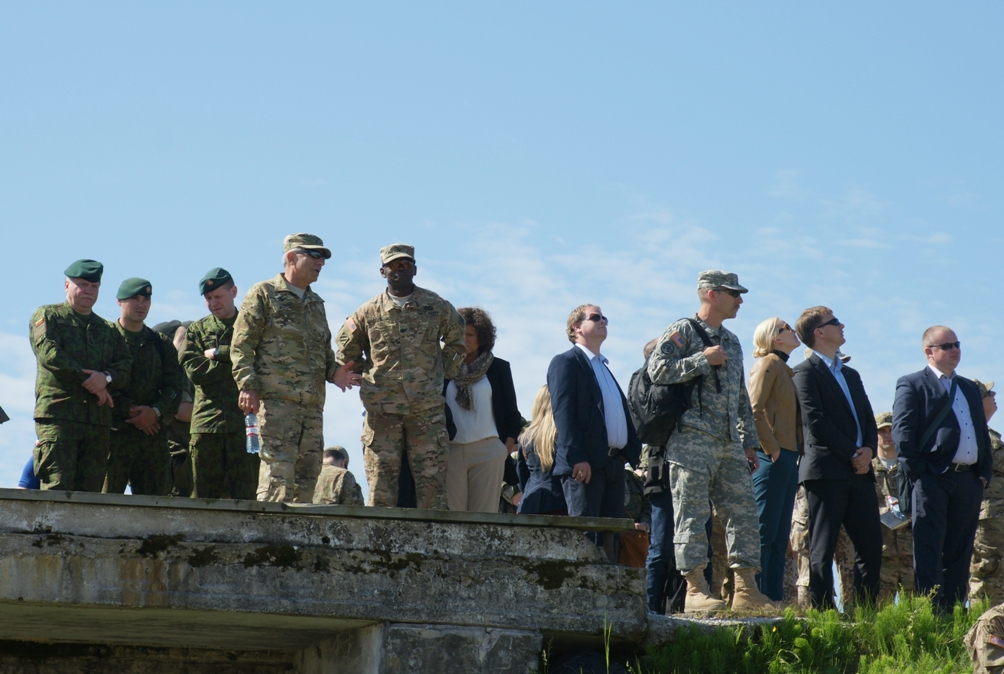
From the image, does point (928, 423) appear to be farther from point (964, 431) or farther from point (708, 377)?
point (708, 377)

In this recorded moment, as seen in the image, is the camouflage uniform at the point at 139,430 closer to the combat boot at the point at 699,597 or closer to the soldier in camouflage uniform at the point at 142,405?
the soldier in camouflage uniform at the point at 142,405

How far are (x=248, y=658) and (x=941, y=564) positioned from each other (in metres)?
4.62

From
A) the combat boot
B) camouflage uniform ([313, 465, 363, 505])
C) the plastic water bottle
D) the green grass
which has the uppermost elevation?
the plastic water bottle

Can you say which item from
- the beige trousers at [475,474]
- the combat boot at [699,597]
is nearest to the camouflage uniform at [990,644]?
the combat boot at [699,597]

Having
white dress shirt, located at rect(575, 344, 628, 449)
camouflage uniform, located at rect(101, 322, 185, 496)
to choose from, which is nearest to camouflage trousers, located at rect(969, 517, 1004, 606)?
white dress shirt, located at rect(575, 344, 628, 449)

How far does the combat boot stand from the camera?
292 inches

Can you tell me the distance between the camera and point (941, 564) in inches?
340

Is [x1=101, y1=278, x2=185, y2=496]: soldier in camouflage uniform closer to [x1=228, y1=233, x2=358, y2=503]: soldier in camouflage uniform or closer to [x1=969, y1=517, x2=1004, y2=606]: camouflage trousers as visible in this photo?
[x1=228, y1=233, x2=358, y2=503]: soldier in camouflage uniform

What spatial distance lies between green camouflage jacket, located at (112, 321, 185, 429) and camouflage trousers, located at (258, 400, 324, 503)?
4.03ft

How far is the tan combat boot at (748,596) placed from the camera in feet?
24.6

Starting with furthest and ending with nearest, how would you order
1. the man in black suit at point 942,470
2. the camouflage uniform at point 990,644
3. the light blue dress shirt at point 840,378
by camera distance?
the man in black suit at point 942,470 < the light blue dress shirt at point 840,378 < the camouflage uniform at point 990,644

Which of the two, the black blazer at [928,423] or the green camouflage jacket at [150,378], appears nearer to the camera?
the green camouflage jacket at [150,378]

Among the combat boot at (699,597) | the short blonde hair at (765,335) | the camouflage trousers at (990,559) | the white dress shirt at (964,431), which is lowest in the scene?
the combat boot at (699,597)

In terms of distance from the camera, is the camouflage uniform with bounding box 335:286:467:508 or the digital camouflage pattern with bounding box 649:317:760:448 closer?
the digital camouflage pattern with bounding box 649:317:760:448
